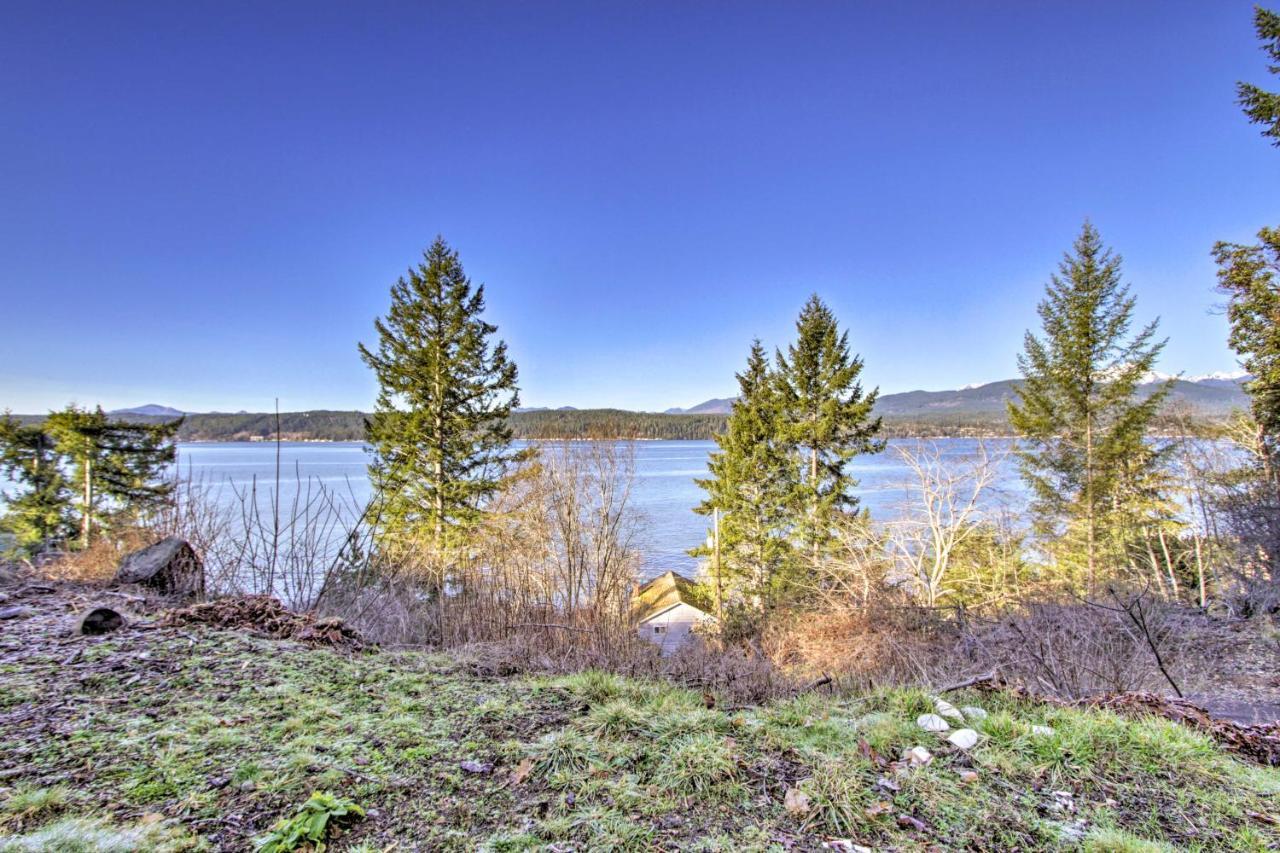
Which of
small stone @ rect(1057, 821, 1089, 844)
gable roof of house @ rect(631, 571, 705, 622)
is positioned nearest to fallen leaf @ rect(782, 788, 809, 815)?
small stone @ rect(1057, 821, 1089, 844)

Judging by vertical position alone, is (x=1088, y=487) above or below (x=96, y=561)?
below

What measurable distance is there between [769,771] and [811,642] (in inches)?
396

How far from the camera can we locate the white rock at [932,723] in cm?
291

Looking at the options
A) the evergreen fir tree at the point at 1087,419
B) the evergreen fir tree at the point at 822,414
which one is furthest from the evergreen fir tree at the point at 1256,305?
the evergreen fir tree at the point at 822,414

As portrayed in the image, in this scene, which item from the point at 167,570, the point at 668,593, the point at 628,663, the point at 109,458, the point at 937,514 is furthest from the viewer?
the point at 668,593

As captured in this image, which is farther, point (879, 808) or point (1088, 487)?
point (1088, 487)

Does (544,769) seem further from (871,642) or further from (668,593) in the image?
(668,593)

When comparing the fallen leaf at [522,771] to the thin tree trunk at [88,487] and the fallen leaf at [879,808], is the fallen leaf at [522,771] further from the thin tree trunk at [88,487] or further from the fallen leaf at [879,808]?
the thin tree trunk at [88,487]

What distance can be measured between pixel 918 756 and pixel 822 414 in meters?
17.2

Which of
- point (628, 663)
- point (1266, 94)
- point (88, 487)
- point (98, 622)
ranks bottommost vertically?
point (628, 663)

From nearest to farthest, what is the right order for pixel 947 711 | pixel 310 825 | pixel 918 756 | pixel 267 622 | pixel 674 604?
1. pixel 310 825
2. pixel 918 756
3. pixel 947 711
4. pixel 267 622
5. pixel 674 604

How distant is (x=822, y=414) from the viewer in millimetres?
18844

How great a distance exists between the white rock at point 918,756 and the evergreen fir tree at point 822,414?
15.7 meters

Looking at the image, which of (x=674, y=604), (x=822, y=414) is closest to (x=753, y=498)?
(x=822, y=414)
